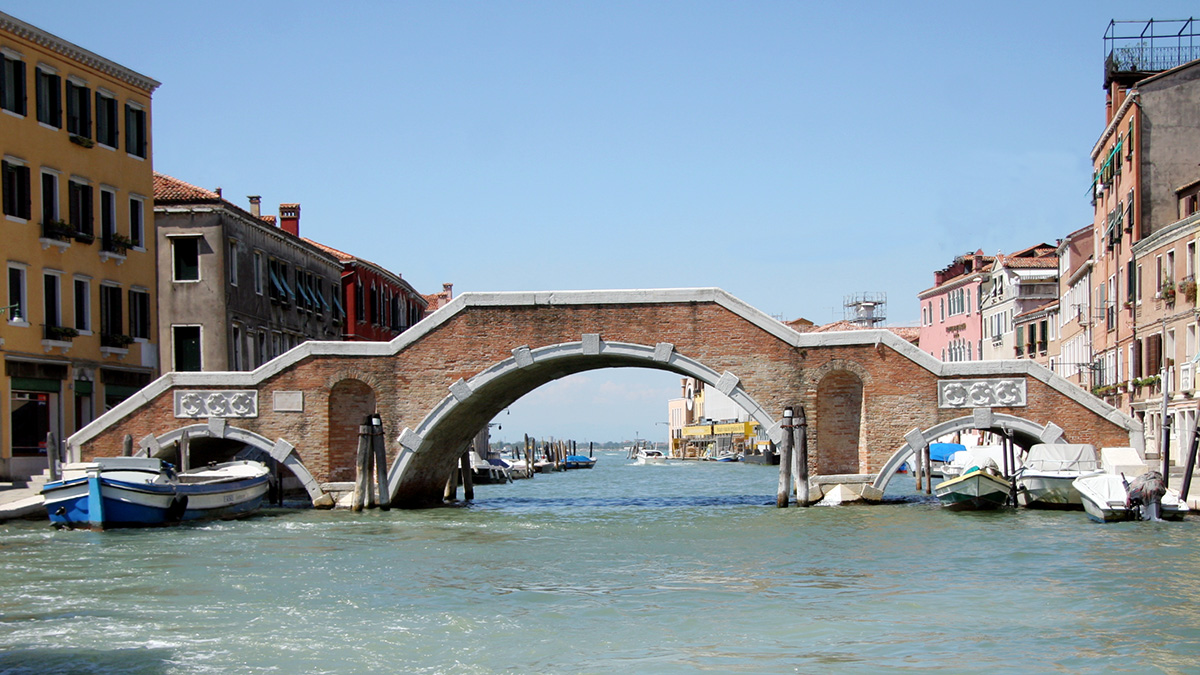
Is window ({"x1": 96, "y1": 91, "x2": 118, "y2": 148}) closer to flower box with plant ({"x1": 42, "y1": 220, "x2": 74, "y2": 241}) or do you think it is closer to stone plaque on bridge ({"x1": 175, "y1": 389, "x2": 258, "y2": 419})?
flower box with plant ({"x1": 42, "y1": 220, "x2": 74, "y2": 241})

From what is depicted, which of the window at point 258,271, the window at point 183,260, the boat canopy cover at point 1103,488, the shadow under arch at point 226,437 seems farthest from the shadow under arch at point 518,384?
the window at point 258,271

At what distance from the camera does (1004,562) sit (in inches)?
647

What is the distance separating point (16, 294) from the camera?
2459 cm

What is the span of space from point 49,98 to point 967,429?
18132mm

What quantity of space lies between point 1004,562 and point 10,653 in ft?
36.6

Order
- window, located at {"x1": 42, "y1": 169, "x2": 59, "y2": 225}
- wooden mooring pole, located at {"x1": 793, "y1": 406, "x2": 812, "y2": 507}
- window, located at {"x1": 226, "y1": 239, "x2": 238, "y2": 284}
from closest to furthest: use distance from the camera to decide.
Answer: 1. wooden mooring pole, located at {"x1": 793, "y1": 406, "x2": 812, "y2": 507}
2. window, located at {"x1": 42, "y1": 169, "x2": 59, "y2": 225}
3. window, located at {"x1": 226, "y1": 239, "x2": 238, "y2": 284}

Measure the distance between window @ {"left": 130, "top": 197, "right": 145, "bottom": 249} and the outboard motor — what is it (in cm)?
2012

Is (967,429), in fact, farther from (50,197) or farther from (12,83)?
(12,83)

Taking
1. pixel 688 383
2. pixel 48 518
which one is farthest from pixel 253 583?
pixel 688 383

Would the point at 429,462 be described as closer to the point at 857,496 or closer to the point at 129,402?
the point at 129,402

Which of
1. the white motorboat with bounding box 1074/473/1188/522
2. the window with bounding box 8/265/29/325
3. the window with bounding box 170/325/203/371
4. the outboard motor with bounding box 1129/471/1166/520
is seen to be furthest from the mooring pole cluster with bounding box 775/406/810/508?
the window with bounding box 8/265/29/325

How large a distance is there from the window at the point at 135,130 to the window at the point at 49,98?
2465 millimetres

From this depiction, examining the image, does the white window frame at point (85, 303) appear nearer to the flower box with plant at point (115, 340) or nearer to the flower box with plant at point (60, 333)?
the flower box with plant at point (115, 340)

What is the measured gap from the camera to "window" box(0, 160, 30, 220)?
2447cm
